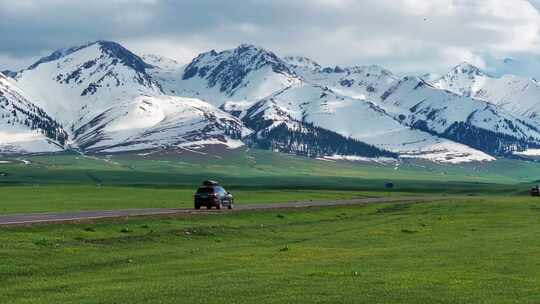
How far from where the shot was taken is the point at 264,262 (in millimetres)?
41750

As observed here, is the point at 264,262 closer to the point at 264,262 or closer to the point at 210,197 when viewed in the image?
the point at 264,262

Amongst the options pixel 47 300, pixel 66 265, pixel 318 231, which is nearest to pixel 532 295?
pixel 47 300

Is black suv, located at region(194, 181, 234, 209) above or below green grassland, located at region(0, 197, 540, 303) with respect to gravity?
above

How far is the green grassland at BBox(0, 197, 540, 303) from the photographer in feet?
100

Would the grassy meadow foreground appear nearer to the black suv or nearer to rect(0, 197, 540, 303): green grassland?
rect(0, 197, 540, 303): green grassland

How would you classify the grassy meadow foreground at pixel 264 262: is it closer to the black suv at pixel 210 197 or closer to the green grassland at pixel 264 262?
the green grassland at pixel 264 262

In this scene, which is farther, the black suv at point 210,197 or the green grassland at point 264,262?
the black suv at point 210,197

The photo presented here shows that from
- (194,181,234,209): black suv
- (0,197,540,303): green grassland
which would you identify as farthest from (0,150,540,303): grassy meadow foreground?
(194,181,234,209): black suv

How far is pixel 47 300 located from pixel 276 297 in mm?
7921

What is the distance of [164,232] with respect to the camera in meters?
57.9

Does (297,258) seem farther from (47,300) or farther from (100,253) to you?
(47,300)

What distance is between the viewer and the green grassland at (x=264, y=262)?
3050cm

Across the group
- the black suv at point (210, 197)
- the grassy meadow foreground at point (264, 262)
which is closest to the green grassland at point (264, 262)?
the grassy meadow foreground at point (264, 262)

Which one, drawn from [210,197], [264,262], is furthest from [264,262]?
[210,197]
